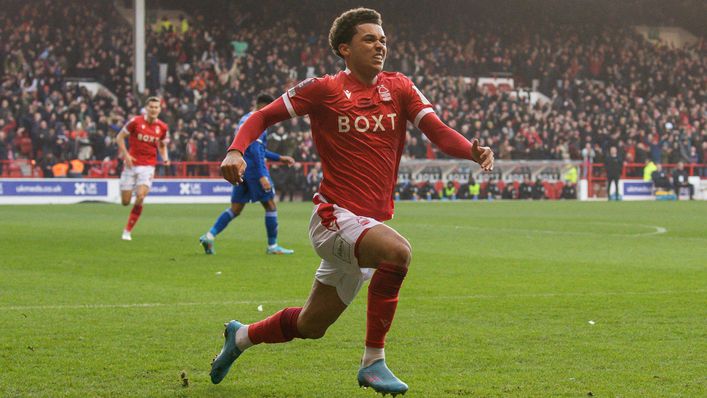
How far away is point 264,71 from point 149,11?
8142 millimetres

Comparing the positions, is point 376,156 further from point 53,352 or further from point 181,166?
point 181,166

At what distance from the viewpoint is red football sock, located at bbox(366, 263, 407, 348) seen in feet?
17.1

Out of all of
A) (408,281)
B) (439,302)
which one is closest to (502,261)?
(408,281)

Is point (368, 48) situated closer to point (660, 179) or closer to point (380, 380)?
point (380, 380)

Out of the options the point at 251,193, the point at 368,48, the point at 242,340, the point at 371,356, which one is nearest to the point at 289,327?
the point at 242,340

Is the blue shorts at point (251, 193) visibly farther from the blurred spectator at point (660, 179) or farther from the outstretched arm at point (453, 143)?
the blurred spectator at point (660, 179)

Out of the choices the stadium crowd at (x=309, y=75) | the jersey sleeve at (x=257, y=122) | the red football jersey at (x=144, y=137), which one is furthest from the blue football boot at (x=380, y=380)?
the stadium crowd at (x=309, y=75)

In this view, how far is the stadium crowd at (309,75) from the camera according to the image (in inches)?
1410

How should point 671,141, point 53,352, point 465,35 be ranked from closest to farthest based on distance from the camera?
point 53,352 < point 671,141 < point 465,35

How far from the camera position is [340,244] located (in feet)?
17.4

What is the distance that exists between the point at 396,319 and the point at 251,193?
22.4 feet

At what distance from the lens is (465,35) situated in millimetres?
49750

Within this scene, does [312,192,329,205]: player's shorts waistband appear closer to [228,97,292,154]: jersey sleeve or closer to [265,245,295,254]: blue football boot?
[228,97,292,154]: jersey sleeve

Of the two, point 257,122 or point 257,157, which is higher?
point 257,122
